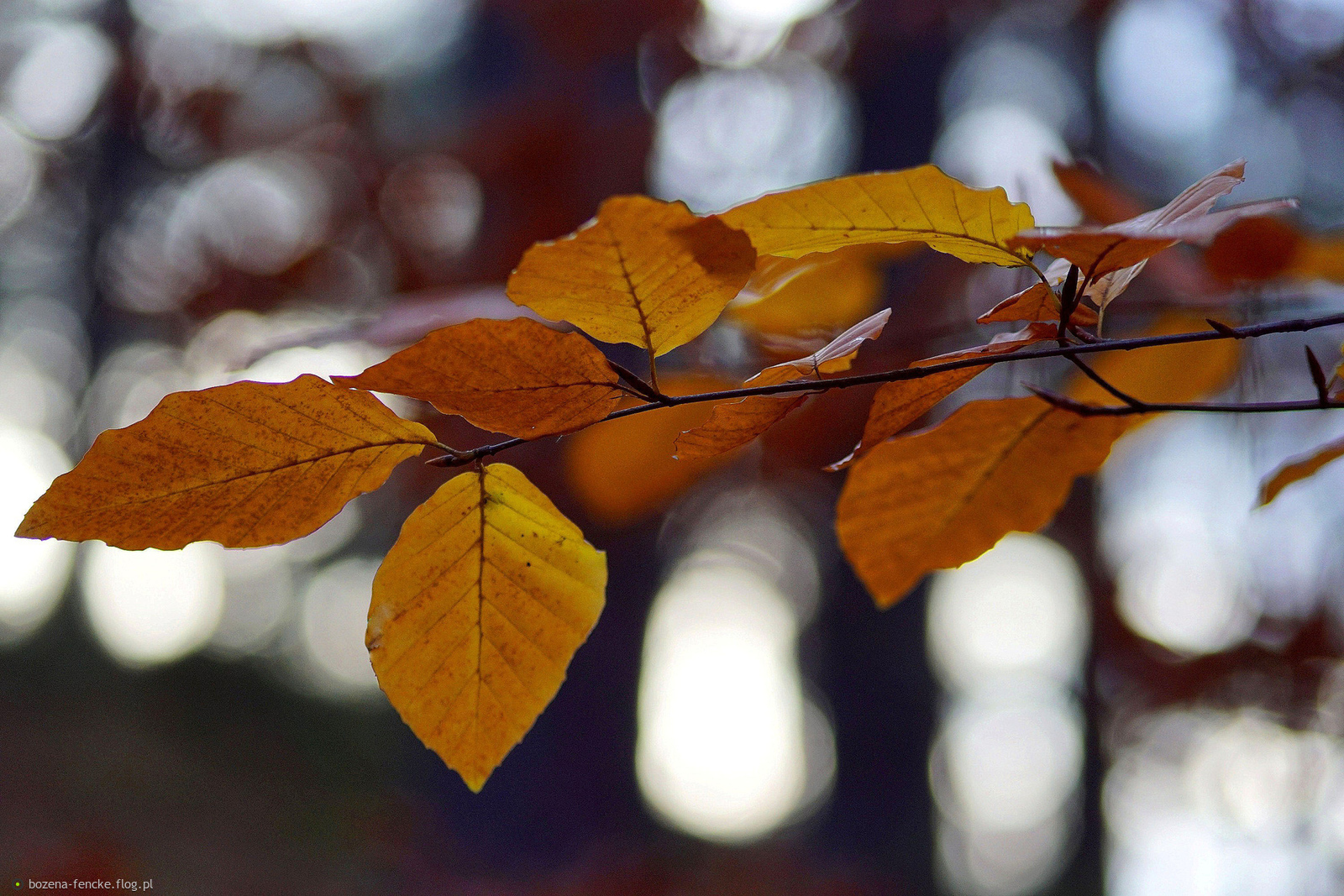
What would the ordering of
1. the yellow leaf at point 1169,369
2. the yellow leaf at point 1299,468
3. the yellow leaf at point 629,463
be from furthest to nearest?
1. the yellow leaf at point 629,463
2. the yellow leaf at point 1169,369
3. the yellow leaf at point 1299,468

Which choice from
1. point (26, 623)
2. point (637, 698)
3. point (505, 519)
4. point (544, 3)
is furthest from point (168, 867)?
point (505, 519)

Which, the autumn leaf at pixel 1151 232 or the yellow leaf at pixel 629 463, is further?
the yellow leaf at pixel 629 463

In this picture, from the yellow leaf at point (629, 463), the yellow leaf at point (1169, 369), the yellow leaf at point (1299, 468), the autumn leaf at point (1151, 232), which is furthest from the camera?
the yellow leaf at point (629, 463)

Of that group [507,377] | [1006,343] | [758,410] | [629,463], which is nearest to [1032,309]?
[1006,343]

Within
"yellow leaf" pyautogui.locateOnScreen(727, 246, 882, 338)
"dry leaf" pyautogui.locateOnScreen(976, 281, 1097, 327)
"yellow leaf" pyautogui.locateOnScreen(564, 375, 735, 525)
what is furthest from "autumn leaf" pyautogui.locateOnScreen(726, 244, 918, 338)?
"dry leaf" pyautogui.locateOnScreen(976, 281, 1097, 327)

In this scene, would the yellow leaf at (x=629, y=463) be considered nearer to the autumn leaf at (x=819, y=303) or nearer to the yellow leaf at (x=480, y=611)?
the autumn leaf at (x=819, y=303)

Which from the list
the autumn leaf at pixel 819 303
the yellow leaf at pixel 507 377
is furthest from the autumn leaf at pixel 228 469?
the autumn leaf at pixel 819 303

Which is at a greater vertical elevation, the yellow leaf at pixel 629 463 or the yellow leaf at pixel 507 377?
the yellow leaf at pixel 507 377

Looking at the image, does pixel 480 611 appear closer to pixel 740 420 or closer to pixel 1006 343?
pixel 740 420
